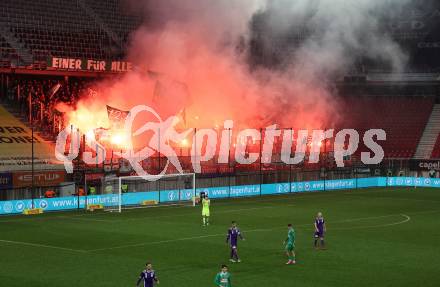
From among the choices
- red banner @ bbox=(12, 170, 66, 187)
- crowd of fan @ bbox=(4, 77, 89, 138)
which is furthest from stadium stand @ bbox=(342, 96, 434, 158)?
red banner @ bbox=(12, 170, 66, 187)

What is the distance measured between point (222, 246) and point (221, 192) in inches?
908

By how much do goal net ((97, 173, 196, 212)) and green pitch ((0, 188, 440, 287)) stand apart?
7.90ft

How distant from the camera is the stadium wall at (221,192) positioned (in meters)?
46.1

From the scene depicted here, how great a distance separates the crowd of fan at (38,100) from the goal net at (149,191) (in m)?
11.4

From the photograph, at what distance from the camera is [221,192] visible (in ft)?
183

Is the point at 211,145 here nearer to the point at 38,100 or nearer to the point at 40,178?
the point at 38,100

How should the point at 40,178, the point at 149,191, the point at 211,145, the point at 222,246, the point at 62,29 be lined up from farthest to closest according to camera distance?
1. the point at 62,29
2. the point at 211,145
3. the point at 149,191
4. the point at 40,178
5. the point at 222,246

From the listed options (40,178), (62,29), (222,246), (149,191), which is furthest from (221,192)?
(222,246)

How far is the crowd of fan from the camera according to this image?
60000 mm

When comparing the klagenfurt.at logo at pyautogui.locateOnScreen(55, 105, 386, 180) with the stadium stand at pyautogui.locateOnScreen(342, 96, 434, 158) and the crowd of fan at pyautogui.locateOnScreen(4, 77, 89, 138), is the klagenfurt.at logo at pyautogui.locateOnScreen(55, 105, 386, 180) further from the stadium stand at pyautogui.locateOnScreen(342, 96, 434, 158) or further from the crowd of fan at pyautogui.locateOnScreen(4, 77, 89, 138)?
the stadium stand at pyautogui.locateOnScreen(342, 96, 434, 158)

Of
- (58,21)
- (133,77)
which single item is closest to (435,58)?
(133,77)

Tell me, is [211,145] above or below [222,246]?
above

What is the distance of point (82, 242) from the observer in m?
33.5

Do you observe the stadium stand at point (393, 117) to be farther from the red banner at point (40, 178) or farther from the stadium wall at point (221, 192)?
the red banner at point (40, 178)
